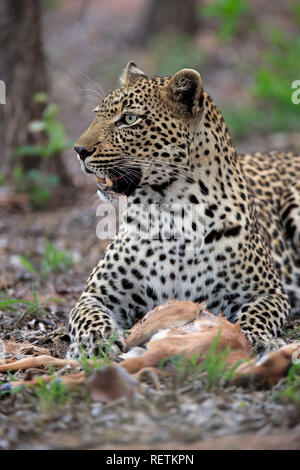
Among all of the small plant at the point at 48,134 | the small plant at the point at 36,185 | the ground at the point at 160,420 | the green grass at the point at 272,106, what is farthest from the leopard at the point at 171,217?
the green grass at the point at 272,106

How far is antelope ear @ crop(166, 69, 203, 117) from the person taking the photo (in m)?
5.86

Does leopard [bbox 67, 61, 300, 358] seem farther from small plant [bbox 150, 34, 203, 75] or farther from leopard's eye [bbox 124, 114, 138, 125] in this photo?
small plant [bbox 150, 34, 203, 75]

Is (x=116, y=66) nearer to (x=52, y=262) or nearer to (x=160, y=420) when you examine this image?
(x=52, y=262)

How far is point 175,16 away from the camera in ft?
78.0

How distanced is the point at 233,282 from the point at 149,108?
163cm

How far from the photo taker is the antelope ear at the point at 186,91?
19.2ft

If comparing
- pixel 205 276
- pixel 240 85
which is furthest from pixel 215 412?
pixel 240 85

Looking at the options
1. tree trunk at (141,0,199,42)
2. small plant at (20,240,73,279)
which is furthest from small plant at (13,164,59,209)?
tree trunk at (141,0,199,42)

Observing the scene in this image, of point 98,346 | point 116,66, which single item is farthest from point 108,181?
point 116,66

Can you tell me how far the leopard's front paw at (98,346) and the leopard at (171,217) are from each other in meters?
0.02

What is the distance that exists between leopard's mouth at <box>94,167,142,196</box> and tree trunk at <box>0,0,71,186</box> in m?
5.80

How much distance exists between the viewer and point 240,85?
20875mm

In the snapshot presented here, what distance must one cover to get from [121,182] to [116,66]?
17.7 meters

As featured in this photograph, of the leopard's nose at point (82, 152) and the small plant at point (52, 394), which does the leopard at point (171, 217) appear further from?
the small plant at point (52, 394)
